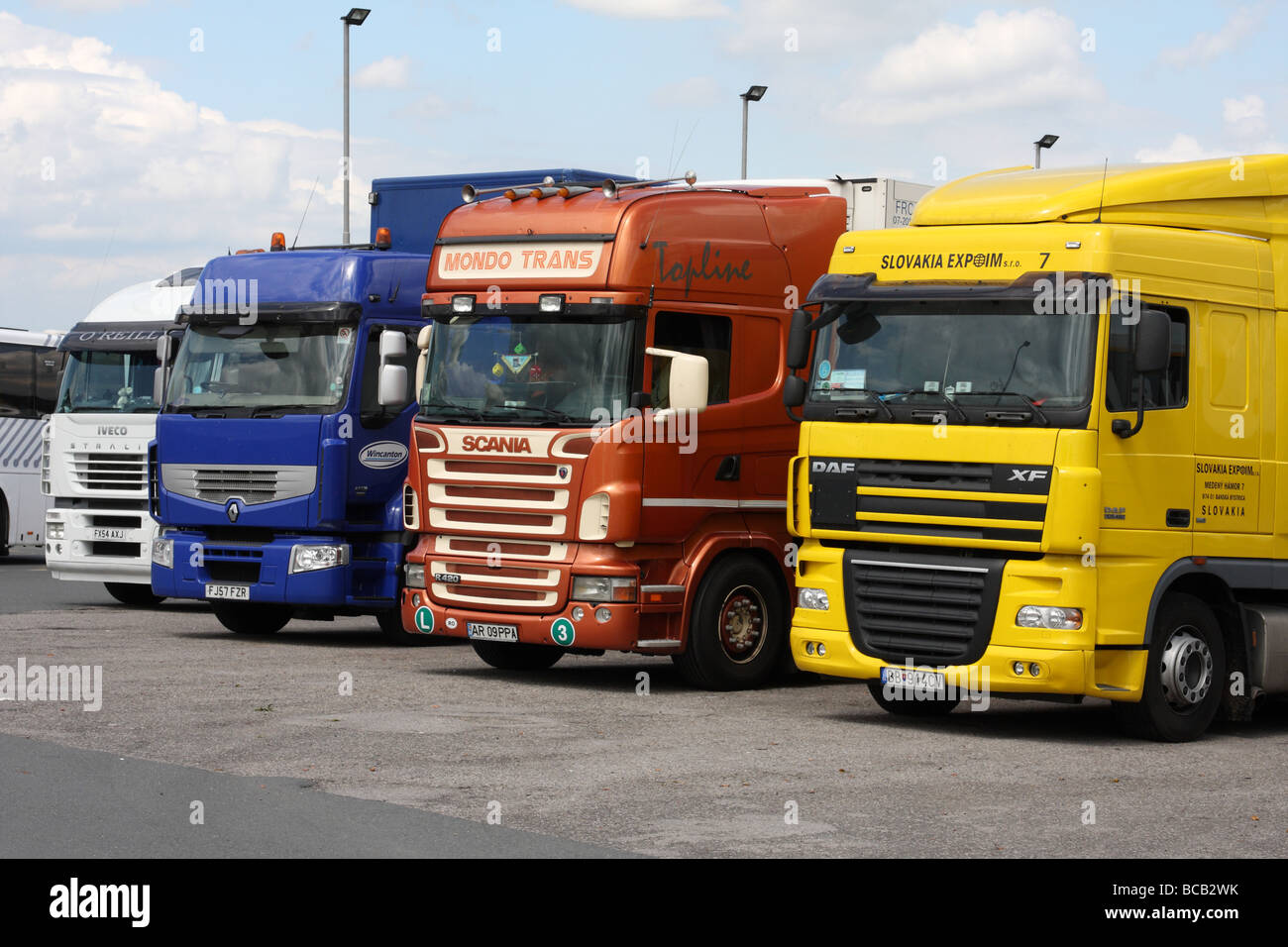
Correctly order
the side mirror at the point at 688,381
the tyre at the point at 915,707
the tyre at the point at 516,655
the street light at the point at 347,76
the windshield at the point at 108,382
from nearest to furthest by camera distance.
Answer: the tyre at the point at 915,707, the side mirror at the point at 688,381, the tyre at the point at 516,655, the windshield at the point at 108,382, the street light at the point at 347,76

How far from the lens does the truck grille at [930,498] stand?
1169 centimetres

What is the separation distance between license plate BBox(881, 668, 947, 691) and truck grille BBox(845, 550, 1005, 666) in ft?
0.28

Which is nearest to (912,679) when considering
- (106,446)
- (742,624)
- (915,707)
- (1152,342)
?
(915,707)

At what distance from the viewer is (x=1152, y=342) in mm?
11492

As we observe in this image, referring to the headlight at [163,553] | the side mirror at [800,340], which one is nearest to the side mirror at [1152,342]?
the side mirror at [800,340]

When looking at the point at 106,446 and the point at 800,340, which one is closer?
the point at 800,340

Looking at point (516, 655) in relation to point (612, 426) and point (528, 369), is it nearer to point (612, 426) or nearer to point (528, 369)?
point (528, 369)

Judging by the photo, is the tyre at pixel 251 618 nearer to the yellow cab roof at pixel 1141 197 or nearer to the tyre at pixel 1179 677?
the yellow cab roof at pixel 1141 197

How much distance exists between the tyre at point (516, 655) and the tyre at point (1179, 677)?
539 cm

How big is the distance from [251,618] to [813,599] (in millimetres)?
7987

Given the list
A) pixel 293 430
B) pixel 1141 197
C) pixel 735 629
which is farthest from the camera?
pixel 293 430

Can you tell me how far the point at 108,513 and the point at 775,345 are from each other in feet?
29.6

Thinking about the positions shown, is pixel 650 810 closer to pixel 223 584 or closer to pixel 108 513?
pixel 223 584
